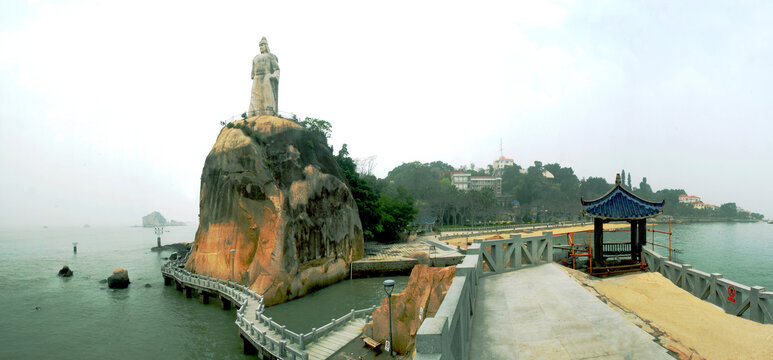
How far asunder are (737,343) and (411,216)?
Answer: 46024 mm

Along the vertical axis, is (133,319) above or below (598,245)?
below

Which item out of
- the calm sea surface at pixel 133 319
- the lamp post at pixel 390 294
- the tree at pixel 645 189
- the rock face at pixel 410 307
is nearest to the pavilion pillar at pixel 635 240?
the rock face at pixel 410 307

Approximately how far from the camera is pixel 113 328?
2292 centimetres

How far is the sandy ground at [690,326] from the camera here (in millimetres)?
4934

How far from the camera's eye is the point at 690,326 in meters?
6.02

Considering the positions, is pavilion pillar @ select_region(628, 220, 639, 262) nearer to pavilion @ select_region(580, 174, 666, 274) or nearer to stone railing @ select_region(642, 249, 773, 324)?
pavilion @ select_region(580, 174, 666, 274)

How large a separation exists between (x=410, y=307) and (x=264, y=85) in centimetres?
2500

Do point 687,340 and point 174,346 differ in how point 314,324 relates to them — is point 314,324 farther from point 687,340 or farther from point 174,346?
point 687,340

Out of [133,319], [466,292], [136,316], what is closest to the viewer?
[466,292]

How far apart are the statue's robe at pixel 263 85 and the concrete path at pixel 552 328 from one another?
28.9 meters

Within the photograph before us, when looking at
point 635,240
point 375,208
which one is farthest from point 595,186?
point 635,240

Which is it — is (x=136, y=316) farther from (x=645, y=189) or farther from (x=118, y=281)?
(x=645, y=189)

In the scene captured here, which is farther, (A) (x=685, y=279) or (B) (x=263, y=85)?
(B) (x=263, y=85)

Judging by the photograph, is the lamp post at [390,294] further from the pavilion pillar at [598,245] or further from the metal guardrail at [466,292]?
the pavilion pillar at [598,245]
